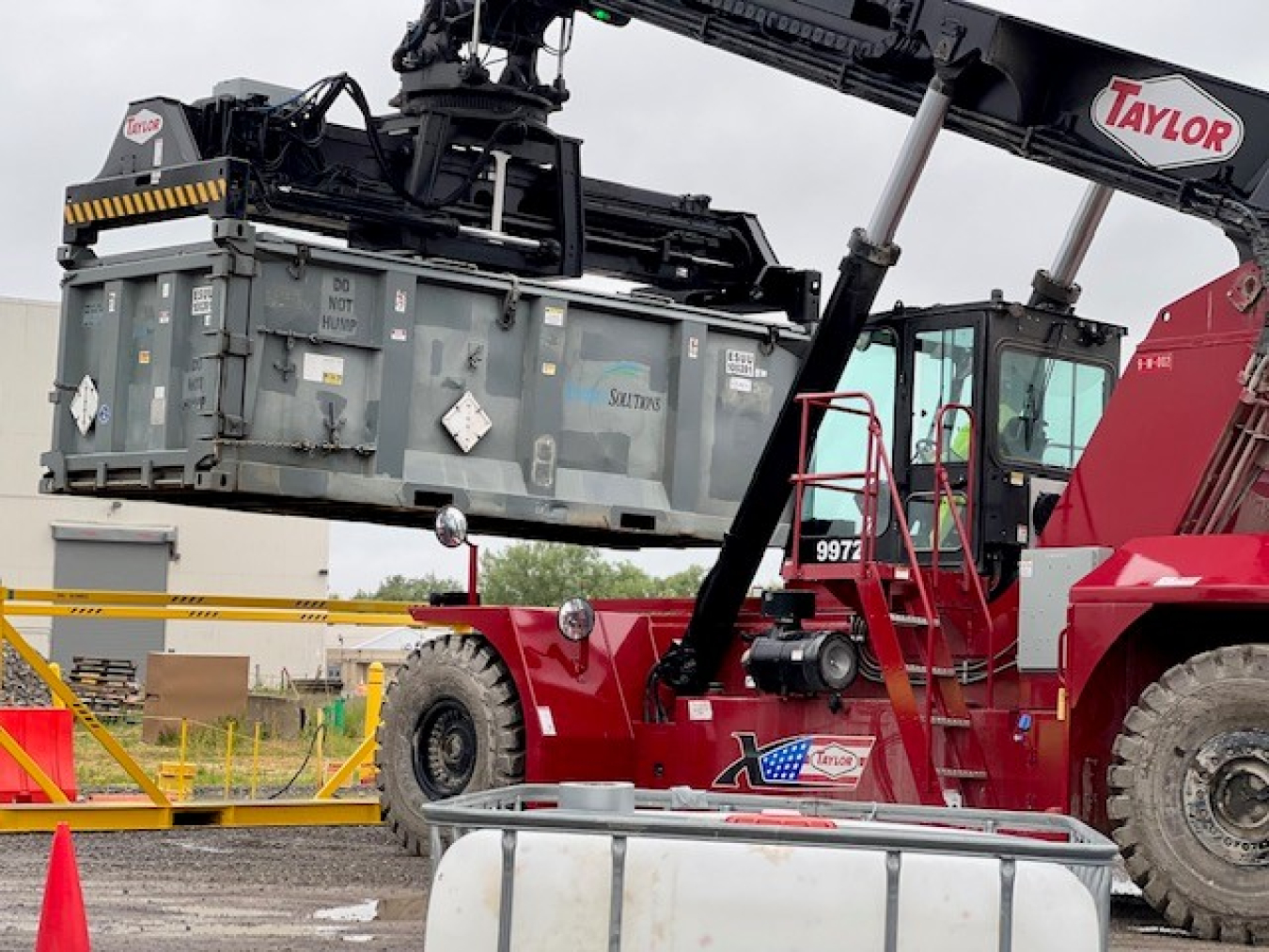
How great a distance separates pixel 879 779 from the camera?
12398mm

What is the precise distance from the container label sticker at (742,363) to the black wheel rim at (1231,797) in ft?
18.3

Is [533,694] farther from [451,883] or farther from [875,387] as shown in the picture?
[451,883]

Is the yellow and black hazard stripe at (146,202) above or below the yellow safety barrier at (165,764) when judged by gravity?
above

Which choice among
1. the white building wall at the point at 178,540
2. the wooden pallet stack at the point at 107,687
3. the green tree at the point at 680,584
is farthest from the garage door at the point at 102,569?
the green tree at the point at 680,584

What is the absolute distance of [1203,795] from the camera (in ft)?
35.1

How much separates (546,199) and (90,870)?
5478 millimetres

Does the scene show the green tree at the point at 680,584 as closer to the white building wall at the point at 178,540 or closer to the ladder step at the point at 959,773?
the white building wall at the point at 178,540

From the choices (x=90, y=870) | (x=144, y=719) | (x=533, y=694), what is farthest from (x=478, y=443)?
(x=144, y=719)

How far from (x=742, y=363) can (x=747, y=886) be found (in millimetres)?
9729

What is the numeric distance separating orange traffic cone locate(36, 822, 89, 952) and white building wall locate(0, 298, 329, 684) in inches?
1501

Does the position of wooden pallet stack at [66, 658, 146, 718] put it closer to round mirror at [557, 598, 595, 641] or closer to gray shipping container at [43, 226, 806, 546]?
gray shipping container at [43, 226, 806, 546]

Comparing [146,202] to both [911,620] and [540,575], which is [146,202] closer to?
[911,620]

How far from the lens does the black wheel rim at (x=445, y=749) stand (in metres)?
14.3

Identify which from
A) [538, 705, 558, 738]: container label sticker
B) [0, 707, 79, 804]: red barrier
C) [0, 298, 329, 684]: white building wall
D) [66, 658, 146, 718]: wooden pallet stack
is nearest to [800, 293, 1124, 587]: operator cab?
[538, 705, 558, 738]: container label sticker
